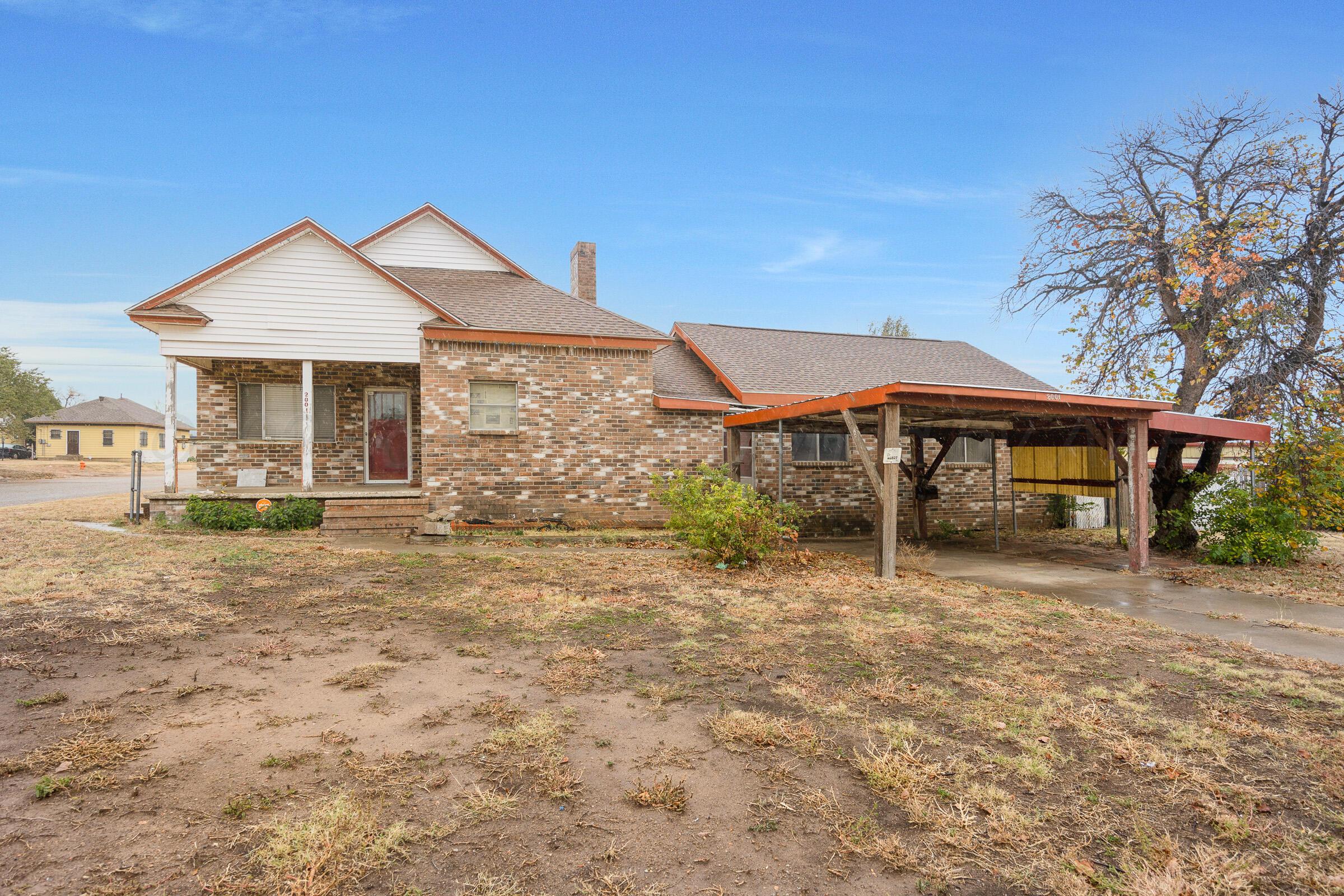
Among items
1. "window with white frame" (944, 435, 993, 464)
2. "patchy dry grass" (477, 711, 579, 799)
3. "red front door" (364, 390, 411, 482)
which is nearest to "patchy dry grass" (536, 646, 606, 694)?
"patchy dry grass" (477, 711, 579, 799)

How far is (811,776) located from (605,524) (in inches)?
415

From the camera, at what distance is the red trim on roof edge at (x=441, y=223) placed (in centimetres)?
1595

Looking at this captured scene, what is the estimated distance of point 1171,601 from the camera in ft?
26.1

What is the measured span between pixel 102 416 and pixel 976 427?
208 feet

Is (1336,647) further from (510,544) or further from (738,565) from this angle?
(510,544)

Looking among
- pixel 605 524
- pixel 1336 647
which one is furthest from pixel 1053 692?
pixel 605 524

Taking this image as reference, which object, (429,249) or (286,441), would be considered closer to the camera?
(286,441)

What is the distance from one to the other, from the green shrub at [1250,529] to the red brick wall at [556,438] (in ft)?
28.3

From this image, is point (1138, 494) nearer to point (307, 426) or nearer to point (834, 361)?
point (834, 361)

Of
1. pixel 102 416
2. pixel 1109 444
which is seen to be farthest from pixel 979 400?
pixel 102 416

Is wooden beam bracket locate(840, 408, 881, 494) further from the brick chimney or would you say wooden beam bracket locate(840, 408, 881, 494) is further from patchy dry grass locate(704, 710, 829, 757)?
the brick chimney

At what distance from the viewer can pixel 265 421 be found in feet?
47.7

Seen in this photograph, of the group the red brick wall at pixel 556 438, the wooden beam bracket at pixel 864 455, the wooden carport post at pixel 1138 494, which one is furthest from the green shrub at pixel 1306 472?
the red brick wall at pixel 556 438

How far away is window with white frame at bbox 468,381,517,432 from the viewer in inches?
531
